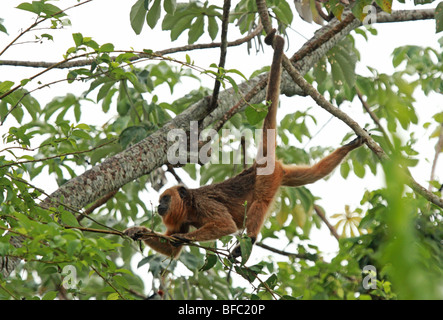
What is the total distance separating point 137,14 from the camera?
4453mm

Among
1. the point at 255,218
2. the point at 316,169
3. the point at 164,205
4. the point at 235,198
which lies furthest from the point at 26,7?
the point at 316,169

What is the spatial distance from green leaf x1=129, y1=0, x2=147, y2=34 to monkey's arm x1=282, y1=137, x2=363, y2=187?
208 centimetres

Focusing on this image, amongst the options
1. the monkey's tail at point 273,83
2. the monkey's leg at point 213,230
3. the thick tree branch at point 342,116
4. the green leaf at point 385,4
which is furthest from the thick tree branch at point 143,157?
the green leaf at point 385,4

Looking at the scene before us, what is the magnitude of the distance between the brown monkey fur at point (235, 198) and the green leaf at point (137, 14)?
1337mm

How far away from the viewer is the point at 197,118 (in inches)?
186

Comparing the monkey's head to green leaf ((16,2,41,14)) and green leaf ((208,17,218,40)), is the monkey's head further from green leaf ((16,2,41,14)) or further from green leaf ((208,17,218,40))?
green leaf ((16,2,41,14))

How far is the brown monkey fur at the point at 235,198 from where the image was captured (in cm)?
466

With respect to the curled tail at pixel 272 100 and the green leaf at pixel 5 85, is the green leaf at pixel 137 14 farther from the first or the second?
the green leaf at pixel 5 85

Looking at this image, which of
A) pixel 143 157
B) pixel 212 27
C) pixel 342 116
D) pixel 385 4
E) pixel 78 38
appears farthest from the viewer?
pixel 212 27

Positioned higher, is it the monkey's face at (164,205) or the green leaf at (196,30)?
the green leaf at (196,30)

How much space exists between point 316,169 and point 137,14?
2.29 m

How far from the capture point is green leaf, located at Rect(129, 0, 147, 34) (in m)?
4.43

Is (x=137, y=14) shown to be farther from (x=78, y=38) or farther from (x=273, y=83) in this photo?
(x=78, y=38)
